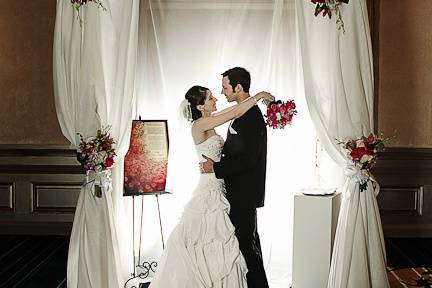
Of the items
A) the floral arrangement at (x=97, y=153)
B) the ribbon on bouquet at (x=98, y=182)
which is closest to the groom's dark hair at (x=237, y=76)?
the floral arrangement at (x=97, y=153)

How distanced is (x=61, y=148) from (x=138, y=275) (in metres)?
2.44

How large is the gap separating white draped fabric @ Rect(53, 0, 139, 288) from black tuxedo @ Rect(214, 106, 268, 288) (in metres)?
0.72

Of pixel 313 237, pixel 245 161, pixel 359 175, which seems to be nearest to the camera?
pixel 245 161

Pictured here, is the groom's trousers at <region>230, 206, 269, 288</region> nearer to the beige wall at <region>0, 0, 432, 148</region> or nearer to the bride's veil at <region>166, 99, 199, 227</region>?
the bride's veil at <region>166, 99, 199, 227</region>

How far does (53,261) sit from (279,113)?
2691 millimetres

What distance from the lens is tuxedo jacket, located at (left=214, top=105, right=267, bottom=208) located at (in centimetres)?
459

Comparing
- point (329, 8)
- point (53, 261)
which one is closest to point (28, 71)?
point (53, 261)

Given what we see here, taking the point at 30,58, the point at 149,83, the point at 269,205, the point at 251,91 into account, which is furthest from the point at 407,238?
the point at 30,58

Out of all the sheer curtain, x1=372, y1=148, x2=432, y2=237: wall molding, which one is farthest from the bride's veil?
x1=372, y1=148, x2=432, y2=237: wall molding

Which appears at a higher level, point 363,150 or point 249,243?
point 363,150

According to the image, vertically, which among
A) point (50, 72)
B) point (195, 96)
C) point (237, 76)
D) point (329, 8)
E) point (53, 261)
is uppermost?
point (329, 8)

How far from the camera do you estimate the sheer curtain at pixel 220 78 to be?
201 inches

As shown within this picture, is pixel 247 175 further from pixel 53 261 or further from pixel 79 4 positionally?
pixel 53 261

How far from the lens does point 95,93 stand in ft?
15.1
